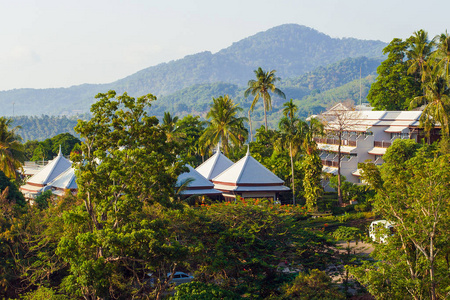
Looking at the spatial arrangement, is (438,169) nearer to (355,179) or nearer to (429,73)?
(355,179)

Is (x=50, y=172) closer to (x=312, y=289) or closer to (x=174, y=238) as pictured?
(x=174, y=238)

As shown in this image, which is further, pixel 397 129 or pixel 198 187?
pixel 397 129

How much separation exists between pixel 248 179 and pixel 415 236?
23.0 m

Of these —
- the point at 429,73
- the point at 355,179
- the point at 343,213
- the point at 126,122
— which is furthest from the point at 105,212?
the point at 429,73

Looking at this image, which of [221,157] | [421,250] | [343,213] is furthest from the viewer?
[221,157]

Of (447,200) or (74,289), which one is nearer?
(447,200)

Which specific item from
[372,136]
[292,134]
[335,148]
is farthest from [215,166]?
[372,136]

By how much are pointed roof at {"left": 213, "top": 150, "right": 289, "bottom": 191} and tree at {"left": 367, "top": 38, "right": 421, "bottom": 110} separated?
2580cm

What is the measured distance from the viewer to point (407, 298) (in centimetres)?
1775

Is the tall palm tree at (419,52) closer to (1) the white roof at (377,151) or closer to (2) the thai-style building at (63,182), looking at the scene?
(1) the white roof at (377,151)

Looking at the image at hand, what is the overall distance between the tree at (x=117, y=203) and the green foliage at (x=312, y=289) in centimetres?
442

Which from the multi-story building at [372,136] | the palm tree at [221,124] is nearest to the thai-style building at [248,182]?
the palm tree at [221,124]

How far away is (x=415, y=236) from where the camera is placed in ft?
59.4

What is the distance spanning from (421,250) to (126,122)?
1160cm
